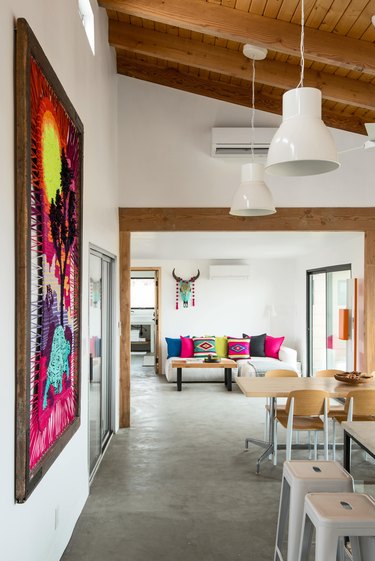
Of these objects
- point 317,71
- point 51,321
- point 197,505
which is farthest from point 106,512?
point 317,71

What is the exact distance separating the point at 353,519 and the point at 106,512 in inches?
87.7

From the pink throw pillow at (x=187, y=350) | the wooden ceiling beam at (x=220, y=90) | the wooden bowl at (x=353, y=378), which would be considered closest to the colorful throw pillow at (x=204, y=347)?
the pink throw pillow at (x=187, y=350)

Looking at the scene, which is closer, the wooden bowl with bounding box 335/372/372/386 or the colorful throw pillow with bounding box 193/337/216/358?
the wooden bowl with bounding box 335/372/372/386

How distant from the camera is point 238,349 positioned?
9602mm

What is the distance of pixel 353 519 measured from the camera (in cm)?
210

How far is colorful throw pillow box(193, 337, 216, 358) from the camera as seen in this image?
9.62 meters

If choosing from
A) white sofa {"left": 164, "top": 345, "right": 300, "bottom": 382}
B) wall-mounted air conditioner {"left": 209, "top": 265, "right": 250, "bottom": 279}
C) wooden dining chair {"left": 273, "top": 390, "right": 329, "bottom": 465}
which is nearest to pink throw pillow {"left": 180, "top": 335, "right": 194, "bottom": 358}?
white sofa {"left": 164, "top": 345, "right": 300, "bottom": 382}

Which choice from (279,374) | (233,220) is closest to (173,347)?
(233,220)

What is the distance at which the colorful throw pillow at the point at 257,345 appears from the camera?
9.84m

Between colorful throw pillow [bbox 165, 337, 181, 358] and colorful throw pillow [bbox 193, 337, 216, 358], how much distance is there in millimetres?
341

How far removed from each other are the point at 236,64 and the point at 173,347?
5757mm

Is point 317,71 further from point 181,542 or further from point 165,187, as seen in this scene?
point 181,542

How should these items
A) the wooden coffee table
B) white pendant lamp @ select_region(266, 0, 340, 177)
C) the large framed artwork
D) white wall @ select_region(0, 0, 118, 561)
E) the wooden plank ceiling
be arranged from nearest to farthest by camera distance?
white wall @ select_region(0, 0, 118, 561)
the large framed artwork
white pendant lamp @ select_region(266, 0, 340, 177)
the wooden plank ceiling
the wooden coffee table

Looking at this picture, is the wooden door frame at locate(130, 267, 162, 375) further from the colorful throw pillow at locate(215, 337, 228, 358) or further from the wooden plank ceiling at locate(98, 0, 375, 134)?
the wooden plank ceiling at locate(98, 0, 375, 134)
